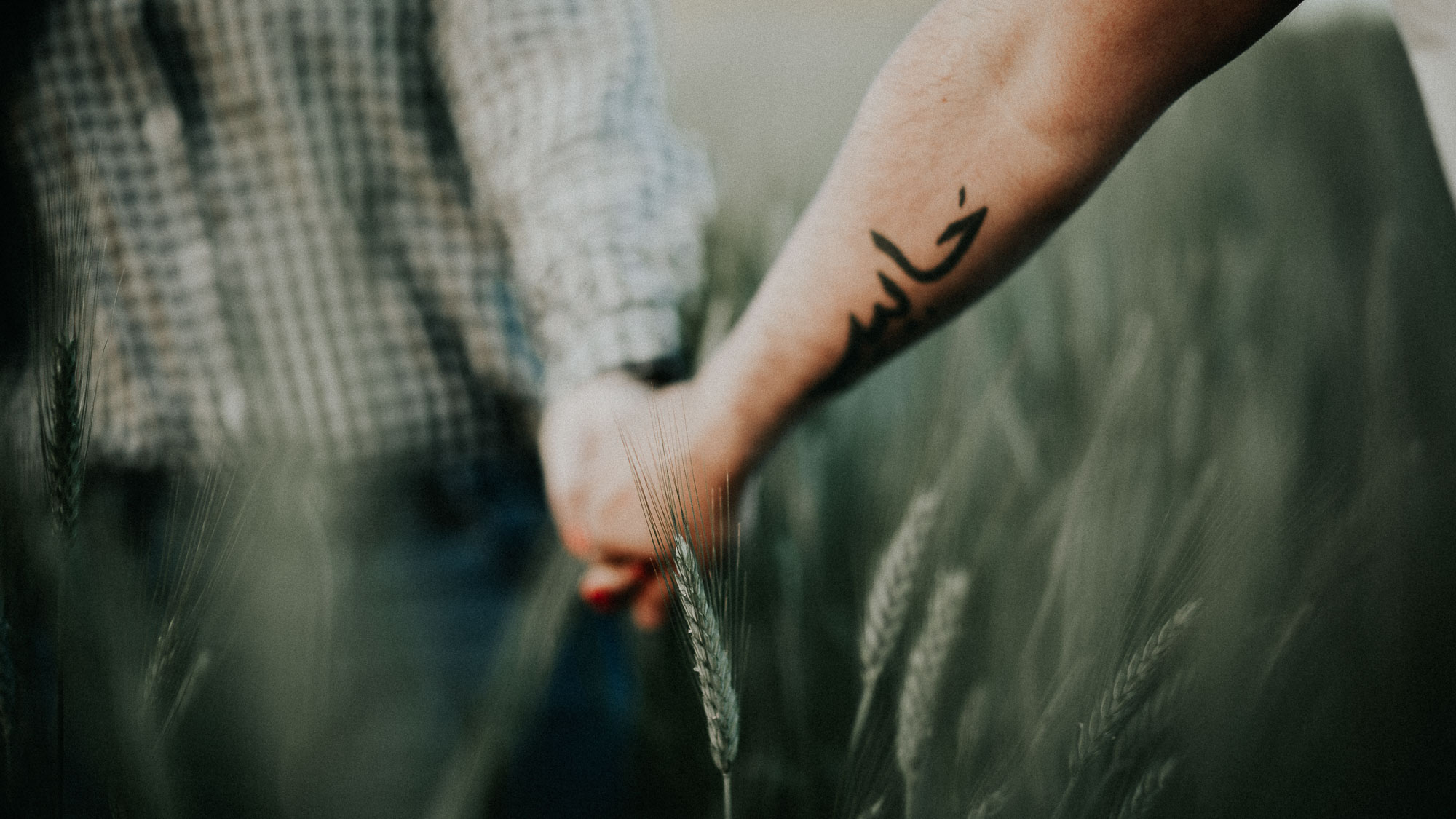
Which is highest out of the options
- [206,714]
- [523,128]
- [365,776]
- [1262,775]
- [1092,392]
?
[523,128]

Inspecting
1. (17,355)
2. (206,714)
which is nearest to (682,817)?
(206,714)

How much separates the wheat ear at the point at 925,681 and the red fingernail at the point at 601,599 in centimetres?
22

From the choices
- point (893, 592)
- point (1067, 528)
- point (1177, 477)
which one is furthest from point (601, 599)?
point (1177, 477)

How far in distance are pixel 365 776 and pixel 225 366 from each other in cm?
38

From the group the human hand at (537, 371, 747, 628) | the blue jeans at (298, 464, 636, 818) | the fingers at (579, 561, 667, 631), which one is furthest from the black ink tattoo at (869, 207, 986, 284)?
the blue jeans at (298, 464, 636, 818)

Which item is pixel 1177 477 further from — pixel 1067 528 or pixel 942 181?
pixel 942 181

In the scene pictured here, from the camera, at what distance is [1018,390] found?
2.46 ft

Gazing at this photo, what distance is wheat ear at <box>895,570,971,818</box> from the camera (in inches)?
12.6

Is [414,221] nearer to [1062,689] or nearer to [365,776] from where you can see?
[365,776]

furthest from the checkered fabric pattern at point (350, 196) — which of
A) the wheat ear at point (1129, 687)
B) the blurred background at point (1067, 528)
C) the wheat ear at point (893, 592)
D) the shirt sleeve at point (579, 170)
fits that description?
Answer: the wheat ear at point (1129, 687)

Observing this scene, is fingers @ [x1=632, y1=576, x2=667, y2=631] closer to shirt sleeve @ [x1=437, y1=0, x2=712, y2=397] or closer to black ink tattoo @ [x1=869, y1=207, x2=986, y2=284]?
shirt sleeve @ [x1=437, y1=0, x2=712, y2=397]

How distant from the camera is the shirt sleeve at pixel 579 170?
0.52m

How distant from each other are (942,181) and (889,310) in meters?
0.07

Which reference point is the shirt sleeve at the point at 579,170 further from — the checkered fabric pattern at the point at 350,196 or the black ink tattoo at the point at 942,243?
the black ink tattoo at the point at 942,243
